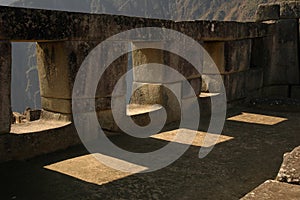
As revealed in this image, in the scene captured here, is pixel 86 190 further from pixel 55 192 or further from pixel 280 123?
pixel 280 123

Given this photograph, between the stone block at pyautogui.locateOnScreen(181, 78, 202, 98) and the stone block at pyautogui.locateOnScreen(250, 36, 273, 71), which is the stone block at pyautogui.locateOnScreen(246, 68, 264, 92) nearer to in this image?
the stone block at pyautogui.locateOnScreen(250, 36, 273, 71)

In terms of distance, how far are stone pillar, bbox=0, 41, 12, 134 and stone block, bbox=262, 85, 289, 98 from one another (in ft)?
20.6

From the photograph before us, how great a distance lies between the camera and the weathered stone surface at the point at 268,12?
8203mm

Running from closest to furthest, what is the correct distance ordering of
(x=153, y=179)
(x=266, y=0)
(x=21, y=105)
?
(x=153, y=179) < (x=266, y=0) < (x=21, y=105)

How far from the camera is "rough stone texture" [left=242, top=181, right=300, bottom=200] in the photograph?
1.90 metres

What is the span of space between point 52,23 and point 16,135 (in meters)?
1.35

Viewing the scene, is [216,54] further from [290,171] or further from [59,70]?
[290,171]

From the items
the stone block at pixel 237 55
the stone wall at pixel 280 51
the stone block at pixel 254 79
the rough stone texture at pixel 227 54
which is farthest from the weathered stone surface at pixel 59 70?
the stone wall at pixel 280 51

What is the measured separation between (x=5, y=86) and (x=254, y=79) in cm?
575

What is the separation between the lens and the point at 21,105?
84.1 m

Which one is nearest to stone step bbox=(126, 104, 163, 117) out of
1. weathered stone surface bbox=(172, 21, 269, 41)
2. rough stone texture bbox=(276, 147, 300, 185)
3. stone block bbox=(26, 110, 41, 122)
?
weathered stone surface bbox=(172, 21, 269, 41)

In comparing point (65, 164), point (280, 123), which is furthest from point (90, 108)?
point (280, 123)

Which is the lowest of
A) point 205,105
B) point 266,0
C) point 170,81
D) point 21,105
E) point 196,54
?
point 21,105

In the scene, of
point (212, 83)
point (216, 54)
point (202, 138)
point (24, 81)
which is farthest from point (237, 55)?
point (24, 81)
